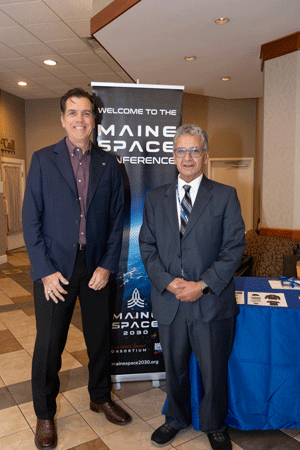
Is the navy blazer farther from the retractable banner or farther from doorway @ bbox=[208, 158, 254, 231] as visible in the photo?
doorway @ bbox=[208, 158, 254, 231]

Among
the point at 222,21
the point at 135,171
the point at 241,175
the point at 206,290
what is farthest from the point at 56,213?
the point at 241,175

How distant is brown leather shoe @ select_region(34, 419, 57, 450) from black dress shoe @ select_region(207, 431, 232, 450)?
33.0 inches

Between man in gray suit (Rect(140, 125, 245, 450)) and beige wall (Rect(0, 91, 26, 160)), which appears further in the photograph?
beige wall (Rect(0, 91, 26, 160))

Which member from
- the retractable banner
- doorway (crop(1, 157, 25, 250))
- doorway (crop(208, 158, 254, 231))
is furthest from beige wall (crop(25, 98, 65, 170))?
the retractable banner

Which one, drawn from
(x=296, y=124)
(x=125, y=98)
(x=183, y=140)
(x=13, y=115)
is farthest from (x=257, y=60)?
(x=13, y=115)

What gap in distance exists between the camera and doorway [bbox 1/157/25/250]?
7.55m

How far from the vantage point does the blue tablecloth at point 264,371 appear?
187 cm

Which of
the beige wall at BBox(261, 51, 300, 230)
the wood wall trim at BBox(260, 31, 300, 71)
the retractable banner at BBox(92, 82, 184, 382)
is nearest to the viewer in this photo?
the retractable banner at BBox(92, 82, 184, 382)

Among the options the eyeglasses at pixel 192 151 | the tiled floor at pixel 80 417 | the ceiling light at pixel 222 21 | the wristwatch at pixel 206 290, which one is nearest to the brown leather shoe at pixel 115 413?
the tiled floor at pixel 80 417

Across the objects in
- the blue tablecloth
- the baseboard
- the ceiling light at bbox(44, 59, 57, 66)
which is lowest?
the baseboard

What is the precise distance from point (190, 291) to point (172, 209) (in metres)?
0.43

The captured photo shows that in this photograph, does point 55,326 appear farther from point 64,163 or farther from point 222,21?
point 222,21

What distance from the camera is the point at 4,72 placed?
6.39 meters

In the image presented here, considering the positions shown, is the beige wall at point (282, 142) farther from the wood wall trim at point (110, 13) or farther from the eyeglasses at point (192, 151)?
the eyeglasses at point (192, 151)
